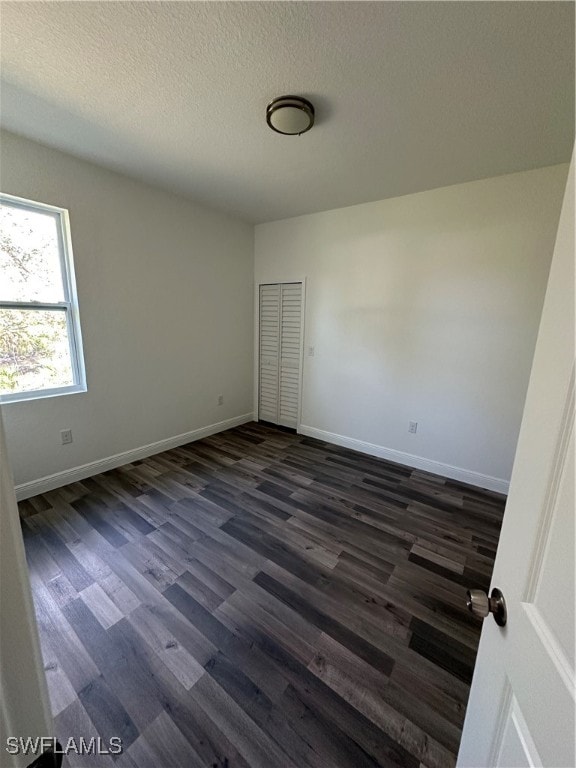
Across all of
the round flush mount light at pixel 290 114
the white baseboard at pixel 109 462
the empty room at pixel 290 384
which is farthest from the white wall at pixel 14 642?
the white baseboard at pixel 109 462

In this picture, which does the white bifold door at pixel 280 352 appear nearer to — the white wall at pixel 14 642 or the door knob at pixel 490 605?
the door knob at pixel 490 605

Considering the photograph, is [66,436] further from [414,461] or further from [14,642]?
[414,461]

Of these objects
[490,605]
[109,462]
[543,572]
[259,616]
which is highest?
[543,572]

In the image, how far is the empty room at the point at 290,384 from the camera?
682 millimetres

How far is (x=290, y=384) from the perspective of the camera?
4.05 m

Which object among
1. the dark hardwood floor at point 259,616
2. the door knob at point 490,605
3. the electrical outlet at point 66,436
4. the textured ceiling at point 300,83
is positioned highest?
the textured ceiling at point 300,83

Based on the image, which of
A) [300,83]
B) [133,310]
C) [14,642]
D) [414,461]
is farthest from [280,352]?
[14,642]

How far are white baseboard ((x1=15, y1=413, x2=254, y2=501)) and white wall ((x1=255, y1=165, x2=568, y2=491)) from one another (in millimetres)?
1423

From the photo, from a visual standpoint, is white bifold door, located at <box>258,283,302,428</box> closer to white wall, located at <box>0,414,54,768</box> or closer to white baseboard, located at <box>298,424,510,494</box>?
white baseboard, located at <box>298,424,510,494</box>

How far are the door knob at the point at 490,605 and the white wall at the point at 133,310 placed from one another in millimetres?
3021

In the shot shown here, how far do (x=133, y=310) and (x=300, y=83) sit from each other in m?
2.24

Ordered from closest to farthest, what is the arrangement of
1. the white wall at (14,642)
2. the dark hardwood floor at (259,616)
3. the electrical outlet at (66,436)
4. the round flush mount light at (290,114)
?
the white wall at (14,642)
the dark hardwood floor at (259,616)
the round flush mount light at (290,114)
the electrical outlet at (66,436)

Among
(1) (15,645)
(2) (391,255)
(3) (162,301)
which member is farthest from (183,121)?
(1) (15,645)

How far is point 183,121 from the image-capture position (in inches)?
73.5
